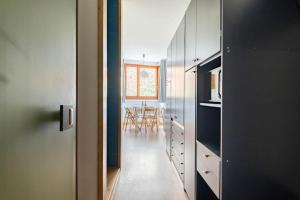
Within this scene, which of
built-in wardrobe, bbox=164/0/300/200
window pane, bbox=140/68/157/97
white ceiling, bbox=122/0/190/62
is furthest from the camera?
window pane, bbox=140/68/157/97

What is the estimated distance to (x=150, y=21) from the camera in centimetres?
364

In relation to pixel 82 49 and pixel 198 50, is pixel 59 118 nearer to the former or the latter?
pixel 82 49

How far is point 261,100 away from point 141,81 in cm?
688

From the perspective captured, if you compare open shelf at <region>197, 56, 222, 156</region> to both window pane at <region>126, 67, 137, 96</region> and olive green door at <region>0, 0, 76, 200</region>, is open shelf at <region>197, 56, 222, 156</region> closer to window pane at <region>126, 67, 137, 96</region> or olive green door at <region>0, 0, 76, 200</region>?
olive green door at <region>0, 0, 76, 200</region>

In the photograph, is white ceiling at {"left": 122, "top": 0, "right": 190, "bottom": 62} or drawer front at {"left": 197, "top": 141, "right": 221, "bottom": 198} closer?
drawer front at {"left": 197, "top": 141, "right": 221, "bottom": 198}

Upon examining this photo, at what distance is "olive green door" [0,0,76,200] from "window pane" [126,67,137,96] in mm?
6889

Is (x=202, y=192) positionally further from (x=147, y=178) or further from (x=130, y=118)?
(x=130, y=118)

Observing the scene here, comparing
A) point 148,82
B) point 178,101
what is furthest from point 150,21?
point 148,82

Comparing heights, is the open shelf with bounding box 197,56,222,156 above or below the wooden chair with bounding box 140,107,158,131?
above

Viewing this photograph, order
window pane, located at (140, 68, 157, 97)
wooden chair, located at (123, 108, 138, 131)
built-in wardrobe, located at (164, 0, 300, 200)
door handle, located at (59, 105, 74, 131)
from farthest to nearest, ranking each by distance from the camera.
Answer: window pane, located at (140, 68, 157, 97), wooden chair, located at (123, 108, 138, 131), built-in wardrobe, located at (164, 0, 300, 200), door handle, located at (59, 105, 74, 131)

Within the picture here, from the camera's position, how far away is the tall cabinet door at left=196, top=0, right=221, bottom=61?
118 centimetres

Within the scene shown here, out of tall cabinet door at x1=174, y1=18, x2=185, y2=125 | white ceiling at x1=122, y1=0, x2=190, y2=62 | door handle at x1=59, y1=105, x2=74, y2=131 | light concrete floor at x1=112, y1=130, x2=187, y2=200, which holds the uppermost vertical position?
white ceiling at x1=122, y1=0, x2=190, y2=62

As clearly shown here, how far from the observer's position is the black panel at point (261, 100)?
3.60 ft

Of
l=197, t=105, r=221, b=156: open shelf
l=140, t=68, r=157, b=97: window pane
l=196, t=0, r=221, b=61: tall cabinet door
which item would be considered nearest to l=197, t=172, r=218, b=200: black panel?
l=197, t=105, r=221, b=156: open shelf
